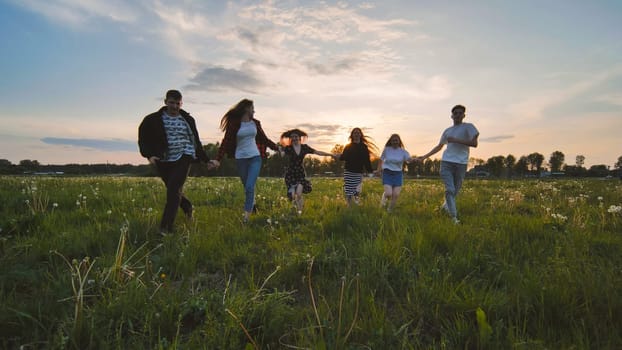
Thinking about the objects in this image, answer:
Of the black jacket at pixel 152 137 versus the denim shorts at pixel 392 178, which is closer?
the black jacket at pixel 152 137

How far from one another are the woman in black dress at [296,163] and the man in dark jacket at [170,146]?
335 cm

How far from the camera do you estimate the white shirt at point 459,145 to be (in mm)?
6798

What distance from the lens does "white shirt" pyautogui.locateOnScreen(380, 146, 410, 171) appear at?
8651mm

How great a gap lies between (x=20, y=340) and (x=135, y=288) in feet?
2.46

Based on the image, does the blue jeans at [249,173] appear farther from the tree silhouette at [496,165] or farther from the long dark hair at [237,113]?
the tree silhouette at [496,165]

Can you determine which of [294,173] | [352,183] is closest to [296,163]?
[294,173]

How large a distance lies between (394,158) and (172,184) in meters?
6.03

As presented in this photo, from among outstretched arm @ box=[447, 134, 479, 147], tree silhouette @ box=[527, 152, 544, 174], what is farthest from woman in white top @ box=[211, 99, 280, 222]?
tree silhouette @ box=[527, 152, 544, 174]

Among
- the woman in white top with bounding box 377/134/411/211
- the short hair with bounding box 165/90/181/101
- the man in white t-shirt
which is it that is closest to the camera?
the short hair with bounding box 165/90/181/101

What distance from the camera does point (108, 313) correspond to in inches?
92.1

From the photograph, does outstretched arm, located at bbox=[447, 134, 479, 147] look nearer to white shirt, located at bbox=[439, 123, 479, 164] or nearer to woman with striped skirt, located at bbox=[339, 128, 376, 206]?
white shirt, located at bbox=[439, 123, 479, 164]

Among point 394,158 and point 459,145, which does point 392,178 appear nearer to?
point 394,158

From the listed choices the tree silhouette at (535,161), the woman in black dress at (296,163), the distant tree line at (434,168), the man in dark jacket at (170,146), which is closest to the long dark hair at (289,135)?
the woman in black dress at (296,163)

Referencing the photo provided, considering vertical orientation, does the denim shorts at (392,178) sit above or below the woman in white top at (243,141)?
below
